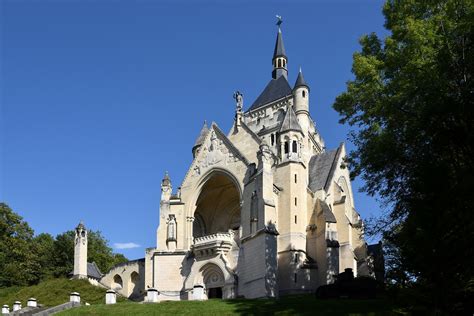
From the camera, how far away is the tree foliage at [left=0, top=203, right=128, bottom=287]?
178 ft

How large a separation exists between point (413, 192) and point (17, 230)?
48.1m

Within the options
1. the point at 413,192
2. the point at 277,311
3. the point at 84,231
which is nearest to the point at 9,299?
the point at 84,231

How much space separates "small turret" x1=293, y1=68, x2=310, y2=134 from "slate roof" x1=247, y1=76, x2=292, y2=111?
2.73 m

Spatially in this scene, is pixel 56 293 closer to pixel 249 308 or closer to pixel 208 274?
A: pixel 208 274

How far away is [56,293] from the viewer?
148ft

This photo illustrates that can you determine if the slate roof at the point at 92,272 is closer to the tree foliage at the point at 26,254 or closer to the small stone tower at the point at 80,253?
the small stone tower at the point at 80,253

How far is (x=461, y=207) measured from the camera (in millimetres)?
19703

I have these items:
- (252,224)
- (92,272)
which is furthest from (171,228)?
(92,272)

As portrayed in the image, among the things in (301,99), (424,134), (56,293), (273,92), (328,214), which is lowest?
(56,293)

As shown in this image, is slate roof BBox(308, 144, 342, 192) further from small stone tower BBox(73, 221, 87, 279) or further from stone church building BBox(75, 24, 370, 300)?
small stone tower BBox(73, 221, 87, 279)

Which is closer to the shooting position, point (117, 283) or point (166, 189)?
point (166, 189)

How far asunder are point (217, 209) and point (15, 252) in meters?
23.0

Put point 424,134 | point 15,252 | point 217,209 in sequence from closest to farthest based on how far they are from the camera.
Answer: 1. point 424,134
2. point 217,209
3. point 15,252

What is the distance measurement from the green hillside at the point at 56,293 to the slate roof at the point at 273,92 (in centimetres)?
2265
